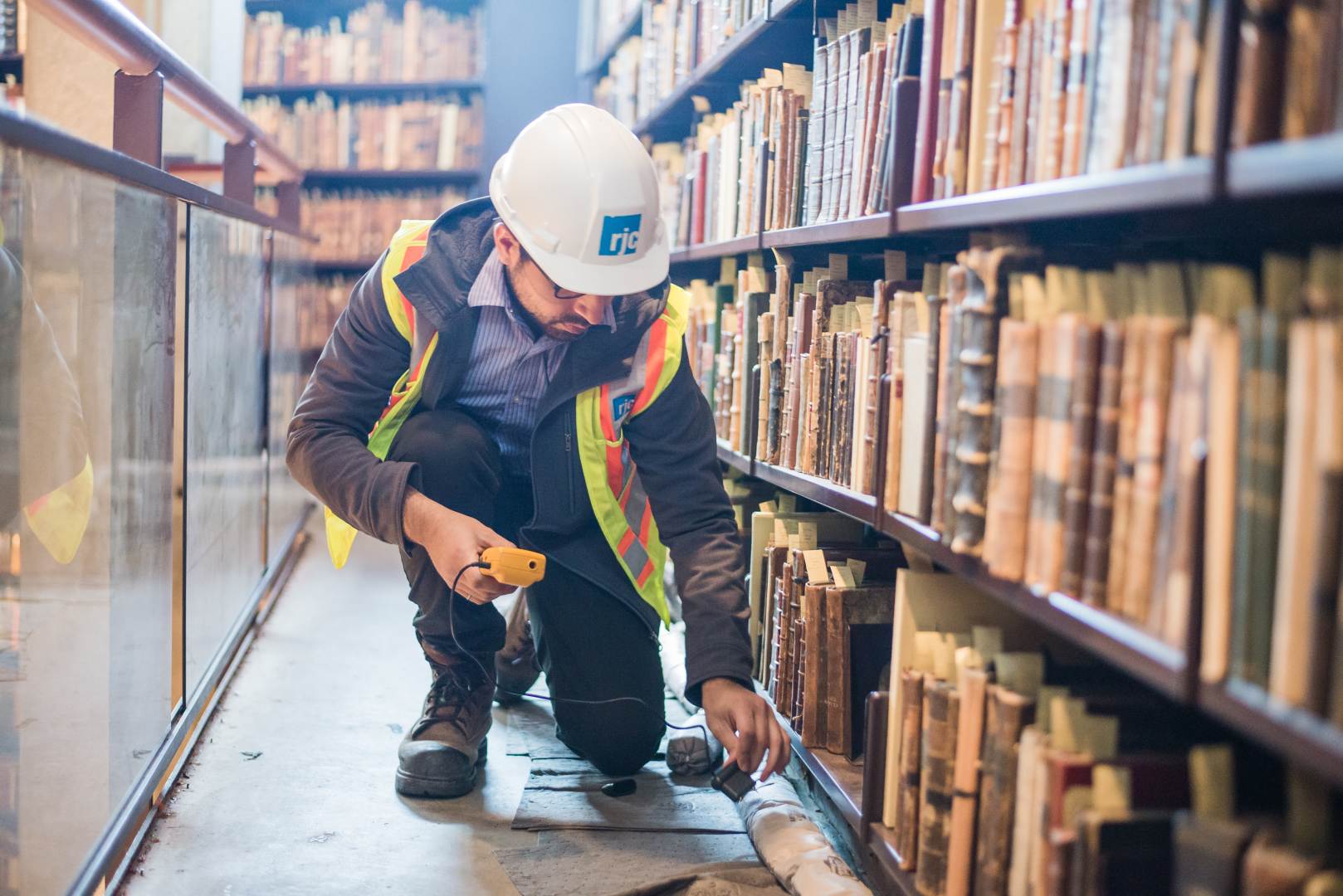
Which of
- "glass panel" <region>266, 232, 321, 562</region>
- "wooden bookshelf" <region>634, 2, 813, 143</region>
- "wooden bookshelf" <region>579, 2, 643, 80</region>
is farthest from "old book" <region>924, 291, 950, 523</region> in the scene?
"wooden bookshelf" <region>579, 2, 643, 80</region>

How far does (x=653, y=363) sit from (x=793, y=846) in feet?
2.43

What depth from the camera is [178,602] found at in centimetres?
196

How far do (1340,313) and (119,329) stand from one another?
54.0 inches

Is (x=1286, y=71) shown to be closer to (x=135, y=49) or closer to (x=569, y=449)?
(x=569, y=449)

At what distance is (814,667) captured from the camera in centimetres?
190

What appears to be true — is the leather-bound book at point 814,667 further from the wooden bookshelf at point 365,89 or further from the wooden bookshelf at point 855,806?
the wooden bookshelf at point 365,89

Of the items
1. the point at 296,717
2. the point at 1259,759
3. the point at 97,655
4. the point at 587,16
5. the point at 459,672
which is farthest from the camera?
the point at 587,16

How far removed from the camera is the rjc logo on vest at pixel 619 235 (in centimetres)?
171

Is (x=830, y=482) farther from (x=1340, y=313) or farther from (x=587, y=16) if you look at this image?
(x=587, y=16)

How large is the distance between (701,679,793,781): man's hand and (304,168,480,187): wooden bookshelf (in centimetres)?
487

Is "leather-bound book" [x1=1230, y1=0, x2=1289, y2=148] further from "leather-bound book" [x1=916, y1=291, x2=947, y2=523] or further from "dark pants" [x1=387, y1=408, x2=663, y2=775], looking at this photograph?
"dark pants" [x1=387, y1=408, x2=663, y2=775]

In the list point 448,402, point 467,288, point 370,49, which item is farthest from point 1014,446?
point 370,49

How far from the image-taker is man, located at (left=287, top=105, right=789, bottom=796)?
173 cm

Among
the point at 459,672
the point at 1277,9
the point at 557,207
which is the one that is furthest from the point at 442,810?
the point at 1277,9
